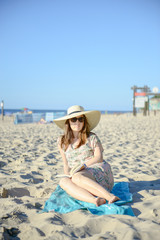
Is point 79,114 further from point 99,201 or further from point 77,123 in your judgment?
point 99,201

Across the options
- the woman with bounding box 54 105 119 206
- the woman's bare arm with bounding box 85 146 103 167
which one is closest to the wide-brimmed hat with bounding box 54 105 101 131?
the woman with bounding box 54 105 119 206

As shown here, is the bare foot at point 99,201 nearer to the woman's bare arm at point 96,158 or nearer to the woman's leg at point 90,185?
the woman's leg at point 90,185

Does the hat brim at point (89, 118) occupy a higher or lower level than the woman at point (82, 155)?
higher

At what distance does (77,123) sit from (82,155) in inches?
17.4

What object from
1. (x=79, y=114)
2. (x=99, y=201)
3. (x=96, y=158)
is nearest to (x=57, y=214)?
(x=99, y=201)

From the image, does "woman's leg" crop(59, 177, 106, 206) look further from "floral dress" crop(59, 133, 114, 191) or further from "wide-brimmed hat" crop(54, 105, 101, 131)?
"wide-brimmed hat" crop(54, 105, 101, 131)

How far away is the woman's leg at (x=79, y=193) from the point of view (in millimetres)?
2227

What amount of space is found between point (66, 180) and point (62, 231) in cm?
78

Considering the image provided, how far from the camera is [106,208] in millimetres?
2166

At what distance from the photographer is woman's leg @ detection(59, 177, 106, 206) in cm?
223

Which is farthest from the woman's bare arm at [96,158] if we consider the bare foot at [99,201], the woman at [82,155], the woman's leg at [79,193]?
the bare foot at [99,201]

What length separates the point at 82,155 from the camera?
2.88m

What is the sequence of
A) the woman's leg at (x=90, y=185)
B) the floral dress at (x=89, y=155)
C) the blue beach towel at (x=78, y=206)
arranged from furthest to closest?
the floral dress at (x=89, y=155), the woman's leg at (x=90, y=185), the blue beach towel at (x=78, y=206)

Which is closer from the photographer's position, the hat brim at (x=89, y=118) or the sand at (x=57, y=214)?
the sand at (x=57, y=214)
